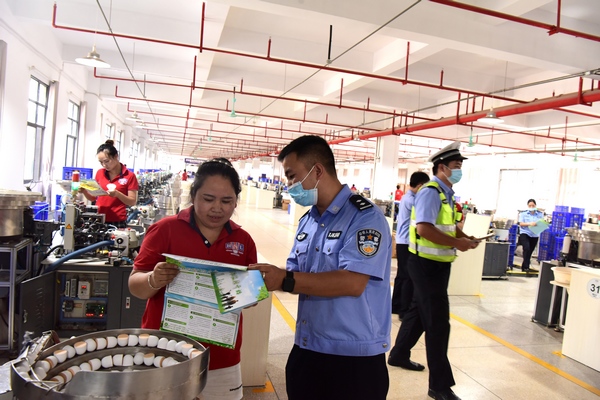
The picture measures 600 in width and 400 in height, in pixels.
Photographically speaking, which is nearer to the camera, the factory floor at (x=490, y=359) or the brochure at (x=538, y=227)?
the factory floor at (x=490, y=359)

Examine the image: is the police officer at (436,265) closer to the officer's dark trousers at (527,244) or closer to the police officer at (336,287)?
the police officer at (336,287)

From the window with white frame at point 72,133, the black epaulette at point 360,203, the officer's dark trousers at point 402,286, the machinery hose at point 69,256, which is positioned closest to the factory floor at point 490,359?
the officer's dark trousers at point 402,286

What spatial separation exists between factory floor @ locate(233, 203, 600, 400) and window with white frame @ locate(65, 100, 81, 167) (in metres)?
8.47

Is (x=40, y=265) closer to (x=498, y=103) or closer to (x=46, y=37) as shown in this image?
(x=46, y=37)

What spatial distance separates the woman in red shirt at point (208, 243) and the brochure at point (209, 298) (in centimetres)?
22

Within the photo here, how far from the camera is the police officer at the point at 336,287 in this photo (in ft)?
4.84

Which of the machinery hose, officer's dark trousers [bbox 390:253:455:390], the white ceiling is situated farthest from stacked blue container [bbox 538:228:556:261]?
the machinery hose

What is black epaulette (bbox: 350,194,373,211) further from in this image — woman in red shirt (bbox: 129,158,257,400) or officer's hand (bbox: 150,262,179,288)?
officer's hand (bbox: 150,262,179,288)

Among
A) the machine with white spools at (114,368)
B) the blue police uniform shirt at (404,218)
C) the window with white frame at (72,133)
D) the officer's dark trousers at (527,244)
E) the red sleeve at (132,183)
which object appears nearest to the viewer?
the machine with white spools at (114,368)

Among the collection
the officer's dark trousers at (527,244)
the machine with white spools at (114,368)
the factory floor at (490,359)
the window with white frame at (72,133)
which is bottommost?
the factory floor at (490,359)

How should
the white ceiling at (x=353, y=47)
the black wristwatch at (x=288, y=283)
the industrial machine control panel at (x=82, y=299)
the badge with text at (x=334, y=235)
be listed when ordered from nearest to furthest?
the black wristwatch at (x=288, y=283)
the badge with text at (x=334, y=235)
the industrial machine control panel at (x=82, y=299)
the white ceiling at (x=353, y=47)

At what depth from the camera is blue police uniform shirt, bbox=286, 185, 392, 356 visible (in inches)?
58.9

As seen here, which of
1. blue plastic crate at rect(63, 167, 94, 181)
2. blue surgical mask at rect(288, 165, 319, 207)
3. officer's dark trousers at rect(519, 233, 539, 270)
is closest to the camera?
blue surgical mask at rect(288, 165, 319, 207)

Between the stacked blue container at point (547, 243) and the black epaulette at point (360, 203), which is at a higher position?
the black epaulette at point (360, 203)
